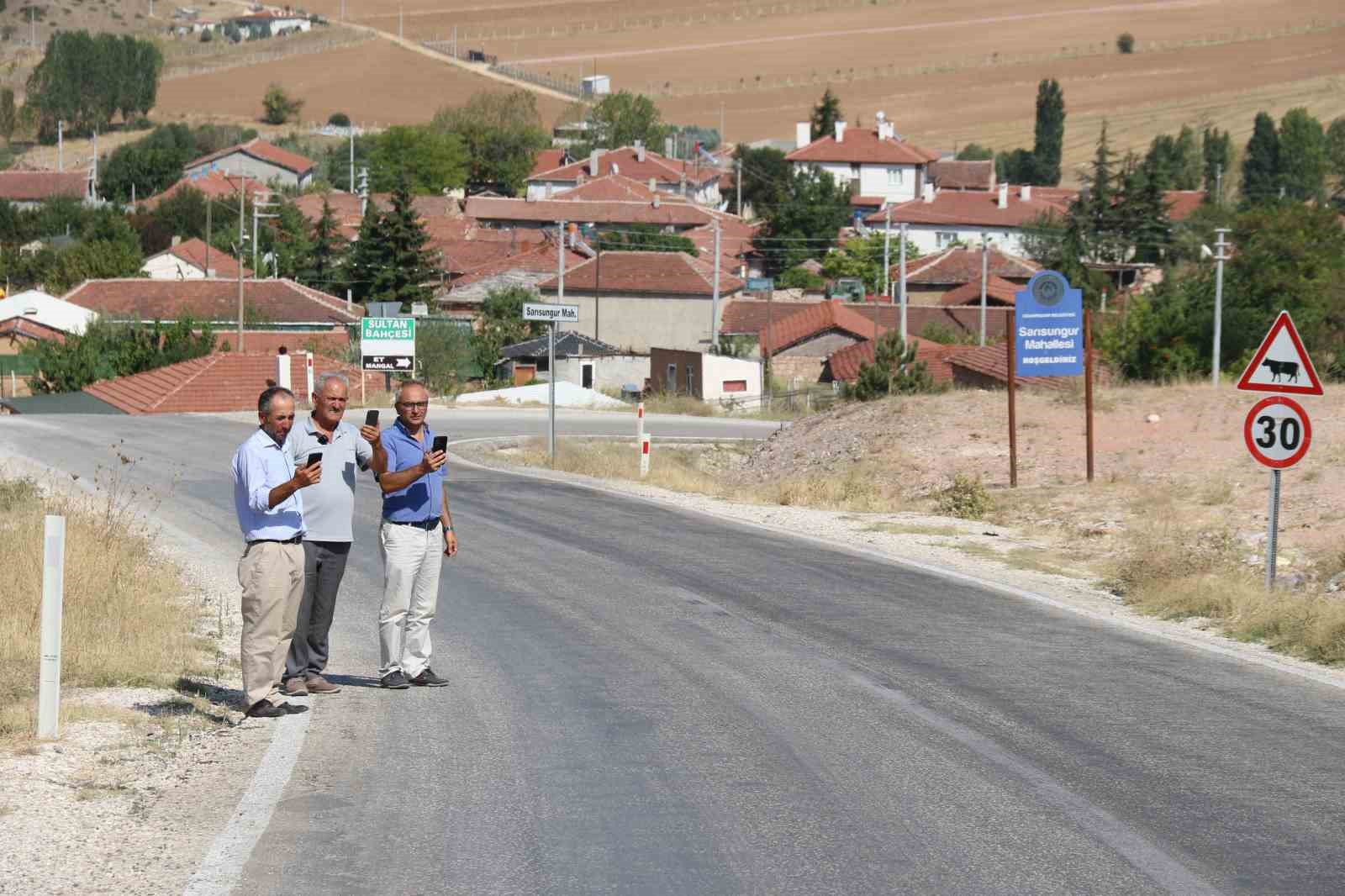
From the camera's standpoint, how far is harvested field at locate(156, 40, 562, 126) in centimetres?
18388

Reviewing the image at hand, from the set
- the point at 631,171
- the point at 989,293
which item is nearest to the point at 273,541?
the point at 989,293

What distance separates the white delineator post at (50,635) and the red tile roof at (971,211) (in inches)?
4385

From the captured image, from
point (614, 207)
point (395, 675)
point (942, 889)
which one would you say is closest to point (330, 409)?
point (395, 675)

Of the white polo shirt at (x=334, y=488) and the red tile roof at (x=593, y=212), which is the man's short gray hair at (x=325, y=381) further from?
the red tile roof at (x=593, y=212)

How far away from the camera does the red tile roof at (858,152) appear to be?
13575 cm

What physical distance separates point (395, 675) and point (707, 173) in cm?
13752

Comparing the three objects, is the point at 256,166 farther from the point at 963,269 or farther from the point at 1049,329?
the point at 1049,329

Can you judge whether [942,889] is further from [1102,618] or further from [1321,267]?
[1321,267]

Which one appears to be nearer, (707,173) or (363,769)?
(363,769)

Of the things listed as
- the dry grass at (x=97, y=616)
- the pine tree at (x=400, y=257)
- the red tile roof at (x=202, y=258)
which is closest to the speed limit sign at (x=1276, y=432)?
the dry grass at (x=97, y=616)

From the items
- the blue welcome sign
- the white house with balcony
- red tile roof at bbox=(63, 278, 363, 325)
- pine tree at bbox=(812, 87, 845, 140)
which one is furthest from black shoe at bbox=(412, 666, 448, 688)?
pine tree at bbox=(812, 87, 845, 140)

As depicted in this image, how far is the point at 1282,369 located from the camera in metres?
15.4

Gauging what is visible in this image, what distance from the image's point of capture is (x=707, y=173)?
479 feet

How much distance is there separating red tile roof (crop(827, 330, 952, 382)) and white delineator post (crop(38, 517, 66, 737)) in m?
54.6
